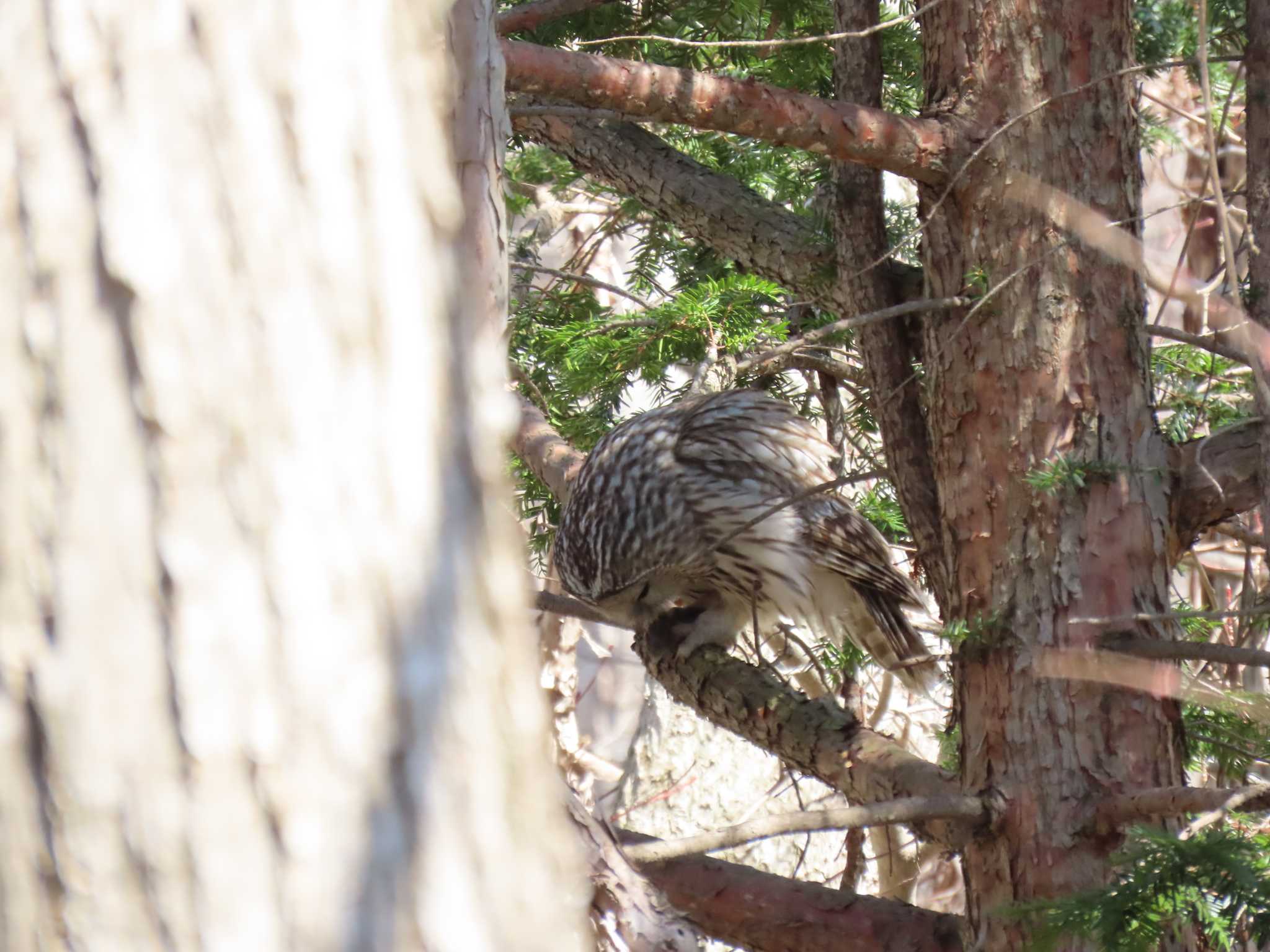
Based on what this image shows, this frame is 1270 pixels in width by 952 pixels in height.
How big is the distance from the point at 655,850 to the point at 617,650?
26.3 ft

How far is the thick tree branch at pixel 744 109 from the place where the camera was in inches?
89.7

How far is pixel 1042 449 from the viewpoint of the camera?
94.5 inches

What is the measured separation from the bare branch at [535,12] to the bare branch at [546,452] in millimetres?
1403

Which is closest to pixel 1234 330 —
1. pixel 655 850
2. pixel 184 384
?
pixel 655 850

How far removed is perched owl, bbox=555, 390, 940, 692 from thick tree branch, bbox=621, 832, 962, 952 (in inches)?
33.3

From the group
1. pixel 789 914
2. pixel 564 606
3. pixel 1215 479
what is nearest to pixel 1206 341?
pixel 1215 479

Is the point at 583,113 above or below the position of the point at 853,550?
above

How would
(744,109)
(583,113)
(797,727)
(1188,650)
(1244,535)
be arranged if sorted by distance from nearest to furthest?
(1188,650) → (744,109) → (583,113) → (1244,535) → (797,727)

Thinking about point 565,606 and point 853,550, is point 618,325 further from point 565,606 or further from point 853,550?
point 853,550

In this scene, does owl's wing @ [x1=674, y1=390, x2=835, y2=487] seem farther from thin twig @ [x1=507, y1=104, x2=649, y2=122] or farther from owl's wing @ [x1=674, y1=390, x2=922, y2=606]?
thin twig @ [x1=507, y1=104, x2=649, y2=122]

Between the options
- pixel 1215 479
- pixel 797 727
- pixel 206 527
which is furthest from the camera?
pixel 797 727

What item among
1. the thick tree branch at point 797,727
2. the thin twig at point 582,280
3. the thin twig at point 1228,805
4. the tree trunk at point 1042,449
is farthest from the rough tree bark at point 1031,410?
the thin twig at point 582,280

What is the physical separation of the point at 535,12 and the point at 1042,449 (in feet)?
4.84

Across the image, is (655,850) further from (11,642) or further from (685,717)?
(685,717)
